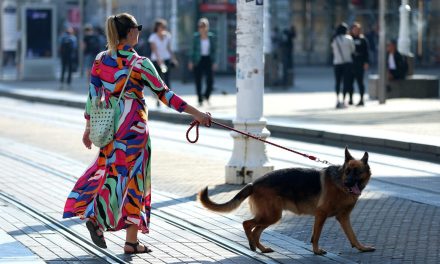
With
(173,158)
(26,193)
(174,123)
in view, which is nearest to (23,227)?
(26,193)

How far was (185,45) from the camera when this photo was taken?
4059 cm

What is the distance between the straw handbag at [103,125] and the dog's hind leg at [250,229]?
1.17 metres

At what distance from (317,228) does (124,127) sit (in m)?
1.50

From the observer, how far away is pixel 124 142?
8.23 metres

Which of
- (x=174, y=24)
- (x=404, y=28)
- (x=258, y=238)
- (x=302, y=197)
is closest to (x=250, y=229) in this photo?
(x=258, y=238)

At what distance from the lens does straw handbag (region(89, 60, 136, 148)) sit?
8.16 metres

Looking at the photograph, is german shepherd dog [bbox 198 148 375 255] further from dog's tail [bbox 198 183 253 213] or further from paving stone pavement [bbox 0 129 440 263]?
paving stone pavement [bbox 0 129 440 263]

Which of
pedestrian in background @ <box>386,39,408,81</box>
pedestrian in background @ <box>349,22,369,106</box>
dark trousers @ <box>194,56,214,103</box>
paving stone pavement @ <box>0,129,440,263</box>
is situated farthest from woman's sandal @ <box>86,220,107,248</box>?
pedestrian in background @ <box>386,39,408,81</box>

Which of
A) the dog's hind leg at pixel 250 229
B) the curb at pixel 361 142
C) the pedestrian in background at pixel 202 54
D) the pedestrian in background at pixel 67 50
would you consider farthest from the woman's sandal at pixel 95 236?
the pedestrian in background at pixel 67 50

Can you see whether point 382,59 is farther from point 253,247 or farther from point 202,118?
point 202,118

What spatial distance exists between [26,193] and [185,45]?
94.5 ft

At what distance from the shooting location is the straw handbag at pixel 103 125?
8.16 metres

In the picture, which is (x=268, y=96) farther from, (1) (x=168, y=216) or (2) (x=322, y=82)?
(1) (x=168, y=216)

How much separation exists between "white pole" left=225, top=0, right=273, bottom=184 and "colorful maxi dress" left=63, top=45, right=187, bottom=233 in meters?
4.09
